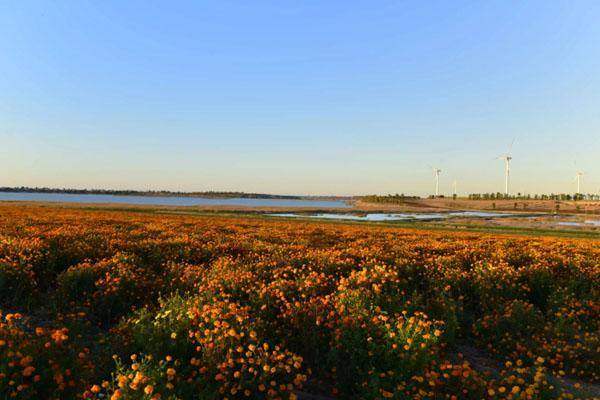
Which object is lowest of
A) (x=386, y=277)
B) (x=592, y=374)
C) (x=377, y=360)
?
(x=592, y=374)

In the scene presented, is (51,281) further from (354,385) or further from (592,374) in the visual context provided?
(592,374)

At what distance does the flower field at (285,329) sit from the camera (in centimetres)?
472

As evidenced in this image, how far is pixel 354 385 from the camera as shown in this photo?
5.70m

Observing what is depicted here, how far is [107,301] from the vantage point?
8.14 meters

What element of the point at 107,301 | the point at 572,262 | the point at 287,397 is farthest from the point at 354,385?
the point at 572,262

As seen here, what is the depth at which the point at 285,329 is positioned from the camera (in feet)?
22.7

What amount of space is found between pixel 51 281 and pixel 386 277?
8.85 m

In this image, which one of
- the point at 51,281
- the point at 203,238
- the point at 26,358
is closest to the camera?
the point at 26,358

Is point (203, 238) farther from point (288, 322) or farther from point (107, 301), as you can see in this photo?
point (288, 322)

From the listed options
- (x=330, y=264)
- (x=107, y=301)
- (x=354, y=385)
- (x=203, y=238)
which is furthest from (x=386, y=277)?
(x=203, y=238)

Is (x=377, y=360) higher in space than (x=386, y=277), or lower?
lower

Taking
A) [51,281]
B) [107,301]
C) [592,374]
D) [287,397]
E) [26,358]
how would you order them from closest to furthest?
1. [26,358]
2. [287,397]
3. [592,374]
4. [107,301]
5. [51,281]

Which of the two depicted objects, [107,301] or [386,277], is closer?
[107,301]

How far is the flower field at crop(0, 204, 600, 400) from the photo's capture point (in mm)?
4723
